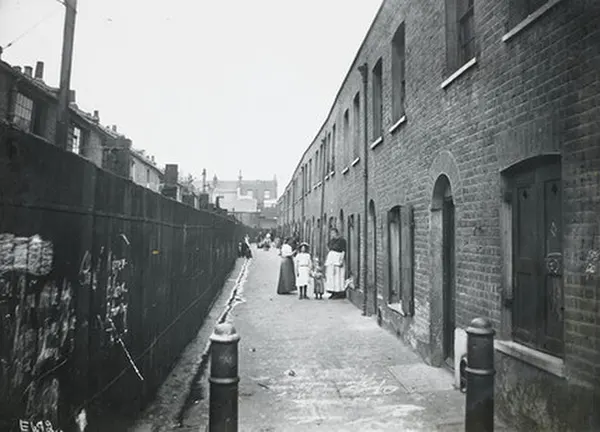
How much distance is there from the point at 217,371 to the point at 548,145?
125 inches

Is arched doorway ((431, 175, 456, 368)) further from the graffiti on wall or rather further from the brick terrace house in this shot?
the graffiti on wall

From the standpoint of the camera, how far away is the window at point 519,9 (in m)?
4.87

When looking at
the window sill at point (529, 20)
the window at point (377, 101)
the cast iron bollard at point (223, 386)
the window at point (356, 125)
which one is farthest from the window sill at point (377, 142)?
the cast iron bollard at point (223, 386)

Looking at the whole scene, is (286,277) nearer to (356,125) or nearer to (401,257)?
(356,125)

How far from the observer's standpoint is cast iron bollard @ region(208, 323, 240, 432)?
334 centimetres

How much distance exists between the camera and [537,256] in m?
4.73

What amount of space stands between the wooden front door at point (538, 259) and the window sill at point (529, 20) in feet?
4.17

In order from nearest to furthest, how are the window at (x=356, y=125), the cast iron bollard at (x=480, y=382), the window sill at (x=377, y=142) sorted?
1. the cast iron bollard at (x=480, y=382)
2. the window sill at (x=377, y=142)
3. the window at (x=356, y=125)

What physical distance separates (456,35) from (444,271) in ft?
10.2

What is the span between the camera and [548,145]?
430 centimetres

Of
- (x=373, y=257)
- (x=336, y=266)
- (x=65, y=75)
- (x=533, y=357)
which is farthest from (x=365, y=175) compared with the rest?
(x=65, y=75)

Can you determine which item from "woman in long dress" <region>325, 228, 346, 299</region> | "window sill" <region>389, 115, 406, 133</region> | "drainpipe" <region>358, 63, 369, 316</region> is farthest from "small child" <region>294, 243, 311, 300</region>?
"window sill" <region>389, 115, 406, 133</region>

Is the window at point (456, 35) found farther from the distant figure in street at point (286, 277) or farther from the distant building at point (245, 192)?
the distant building at point (245, 192)

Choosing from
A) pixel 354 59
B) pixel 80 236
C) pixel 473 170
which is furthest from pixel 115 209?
pixel 354 59
